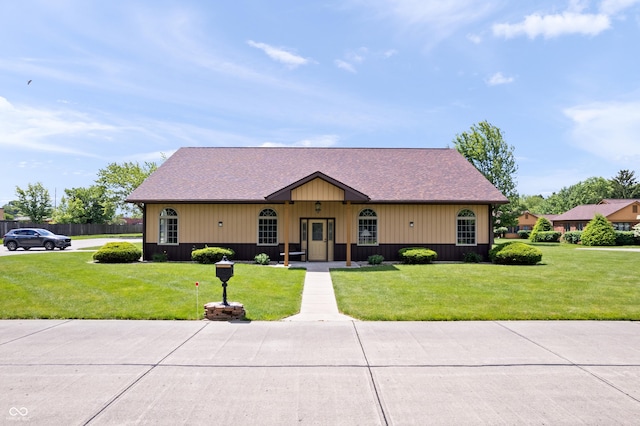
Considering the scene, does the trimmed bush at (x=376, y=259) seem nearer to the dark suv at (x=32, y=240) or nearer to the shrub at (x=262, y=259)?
the shrub at (x=262, y=259)

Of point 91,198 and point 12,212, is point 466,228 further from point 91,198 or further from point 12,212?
point 12,212

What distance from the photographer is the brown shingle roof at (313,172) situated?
20.8m

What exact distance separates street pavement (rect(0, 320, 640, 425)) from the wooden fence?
42.1 meters

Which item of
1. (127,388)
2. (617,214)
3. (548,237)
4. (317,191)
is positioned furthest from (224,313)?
(617,214)

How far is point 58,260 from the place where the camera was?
61.6ft

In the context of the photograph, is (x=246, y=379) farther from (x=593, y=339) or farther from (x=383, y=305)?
(x=593, y=339)

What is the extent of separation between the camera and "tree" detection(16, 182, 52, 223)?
2392 inches

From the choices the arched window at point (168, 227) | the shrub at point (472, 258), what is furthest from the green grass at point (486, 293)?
the arched window at point (168, 227)

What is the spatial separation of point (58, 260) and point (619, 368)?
21300mm

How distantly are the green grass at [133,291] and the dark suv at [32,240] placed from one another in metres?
13.2

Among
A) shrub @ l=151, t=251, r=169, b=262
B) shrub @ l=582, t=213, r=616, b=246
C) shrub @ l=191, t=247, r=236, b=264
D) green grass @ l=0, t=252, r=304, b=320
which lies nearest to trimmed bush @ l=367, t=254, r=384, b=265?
green grass @ l=0, t=252, r=304, b=320

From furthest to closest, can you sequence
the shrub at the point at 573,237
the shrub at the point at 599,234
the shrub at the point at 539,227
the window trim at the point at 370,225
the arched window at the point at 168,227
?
1. the shrub at the point at 539,227
2. the shrub at the point at 573,237
3. the shrub at the point at 599,234
4. the window trim at the point at 370,225
5. the arched window at the point at 168,227

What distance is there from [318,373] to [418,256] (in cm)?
1482

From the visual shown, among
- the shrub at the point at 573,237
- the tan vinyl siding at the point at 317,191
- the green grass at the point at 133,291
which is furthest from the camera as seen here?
the shrub at the point at 573,237
